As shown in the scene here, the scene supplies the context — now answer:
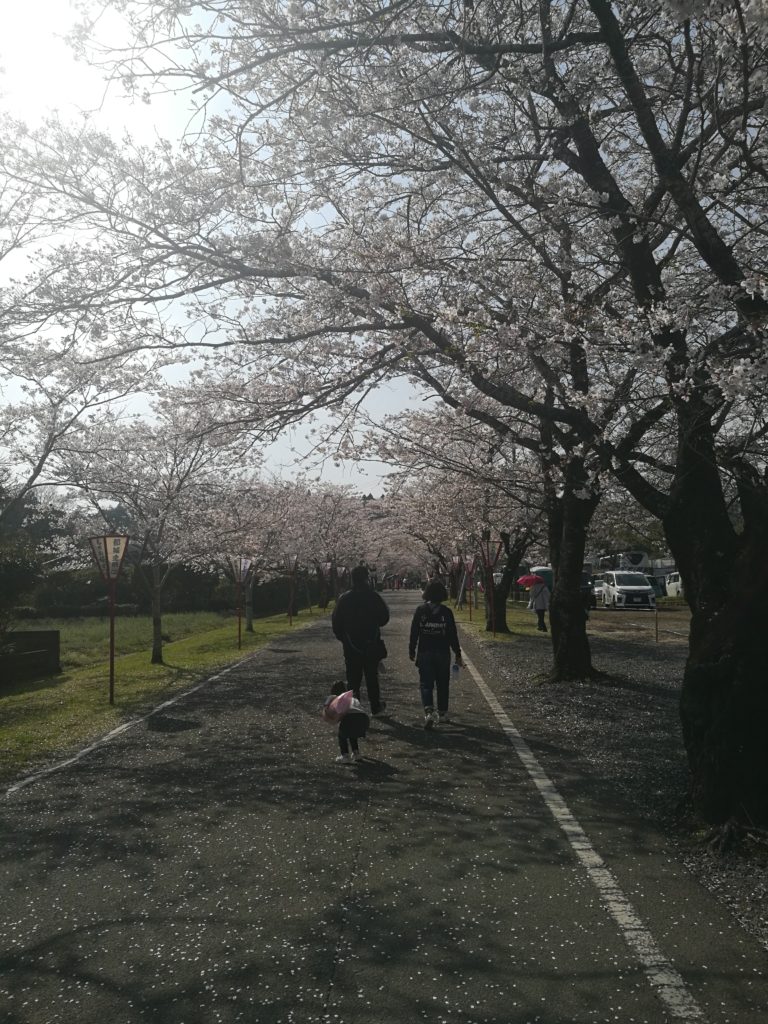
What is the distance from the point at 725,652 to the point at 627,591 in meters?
44.7

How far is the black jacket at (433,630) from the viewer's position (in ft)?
37.4

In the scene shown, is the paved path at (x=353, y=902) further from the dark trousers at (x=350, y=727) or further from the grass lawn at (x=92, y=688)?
the grass lawn at (x=92, y=688)

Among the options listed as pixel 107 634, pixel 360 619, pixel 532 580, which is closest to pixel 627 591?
pixel 532 580

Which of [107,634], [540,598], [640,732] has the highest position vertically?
[540,598]

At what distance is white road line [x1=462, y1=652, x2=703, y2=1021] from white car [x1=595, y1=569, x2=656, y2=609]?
41.6 m

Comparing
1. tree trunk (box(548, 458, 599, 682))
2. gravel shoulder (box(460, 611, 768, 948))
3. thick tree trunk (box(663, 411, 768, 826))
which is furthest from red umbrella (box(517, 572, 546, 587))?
thick tree trunk (box(663, 411, 768, 826))

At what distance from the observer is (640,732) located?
1105cm

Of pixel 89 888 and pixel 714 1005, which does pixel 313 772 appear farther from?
pixel 714 1005

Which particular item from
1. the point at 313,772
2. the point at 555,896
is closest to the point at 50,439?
the point at 313,772

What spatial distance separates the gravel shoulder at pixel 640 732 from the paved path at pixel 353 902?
0.23 m

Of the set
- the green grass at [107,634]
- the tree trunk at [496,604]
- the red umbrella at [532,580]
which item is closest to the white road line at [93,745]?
the green grass at [107,634]

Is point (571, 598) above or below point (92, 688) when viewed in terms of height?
above

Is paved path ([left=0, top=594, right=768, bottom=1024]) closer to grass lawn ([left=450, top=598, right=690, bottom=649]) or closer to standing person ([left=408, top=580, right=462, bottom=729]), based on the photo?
standing person ([left=408, top=580, right=462, bottom=729])

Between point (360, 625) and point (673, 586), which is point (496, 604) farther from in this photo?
point (673, 586)
